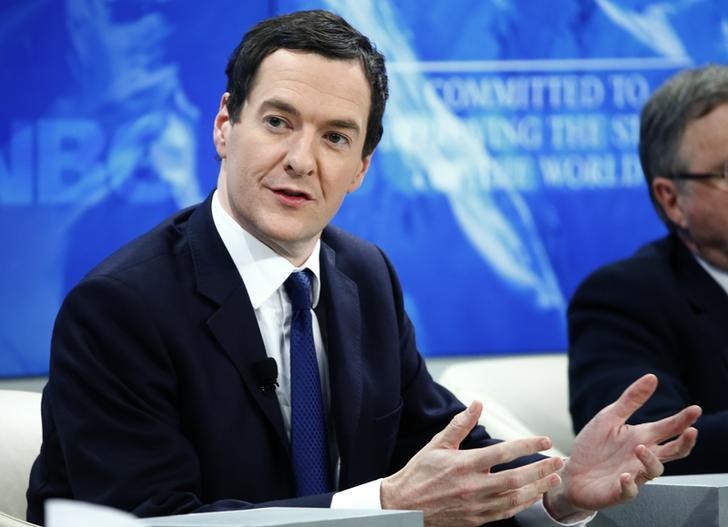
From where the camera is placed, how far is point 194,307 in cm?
218

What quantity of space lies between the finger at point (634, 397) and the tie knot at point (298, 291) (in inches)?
23.0

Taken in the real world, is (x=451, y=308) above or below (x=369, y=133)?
below

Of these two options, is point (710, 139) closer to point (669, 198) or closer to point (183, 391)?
point (669, 198)

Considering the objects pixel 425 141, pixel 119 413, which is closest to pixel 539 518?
pixel 119 413

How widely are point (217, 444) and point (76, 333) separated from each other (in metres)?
0.31

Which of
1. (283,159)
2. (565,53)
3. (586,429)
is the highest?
(565,53)

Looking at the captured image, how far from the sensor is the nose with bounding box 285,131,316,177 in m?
2.23

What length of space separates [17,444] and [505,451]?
1078mm

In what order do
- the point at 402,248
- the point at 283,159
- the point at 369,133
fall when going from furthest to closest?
the point at 402,248 → the point at 369,133 → the point at 283,159

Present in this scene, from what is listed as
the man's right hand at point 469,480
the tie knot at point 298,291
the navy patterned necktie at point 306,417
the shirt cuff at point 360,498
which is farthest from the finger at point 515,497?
the tie knot at point 298,291

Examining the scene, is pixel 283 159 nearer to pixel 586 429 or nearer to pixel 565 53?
pixel 586 429

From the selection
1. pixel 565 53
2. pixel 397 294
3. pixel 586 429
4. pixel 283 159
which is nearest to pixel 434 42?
pixel 565 53

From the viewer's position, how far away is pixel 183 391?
6.98 ft

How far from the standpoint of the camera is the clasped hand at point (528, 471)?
184 cm
